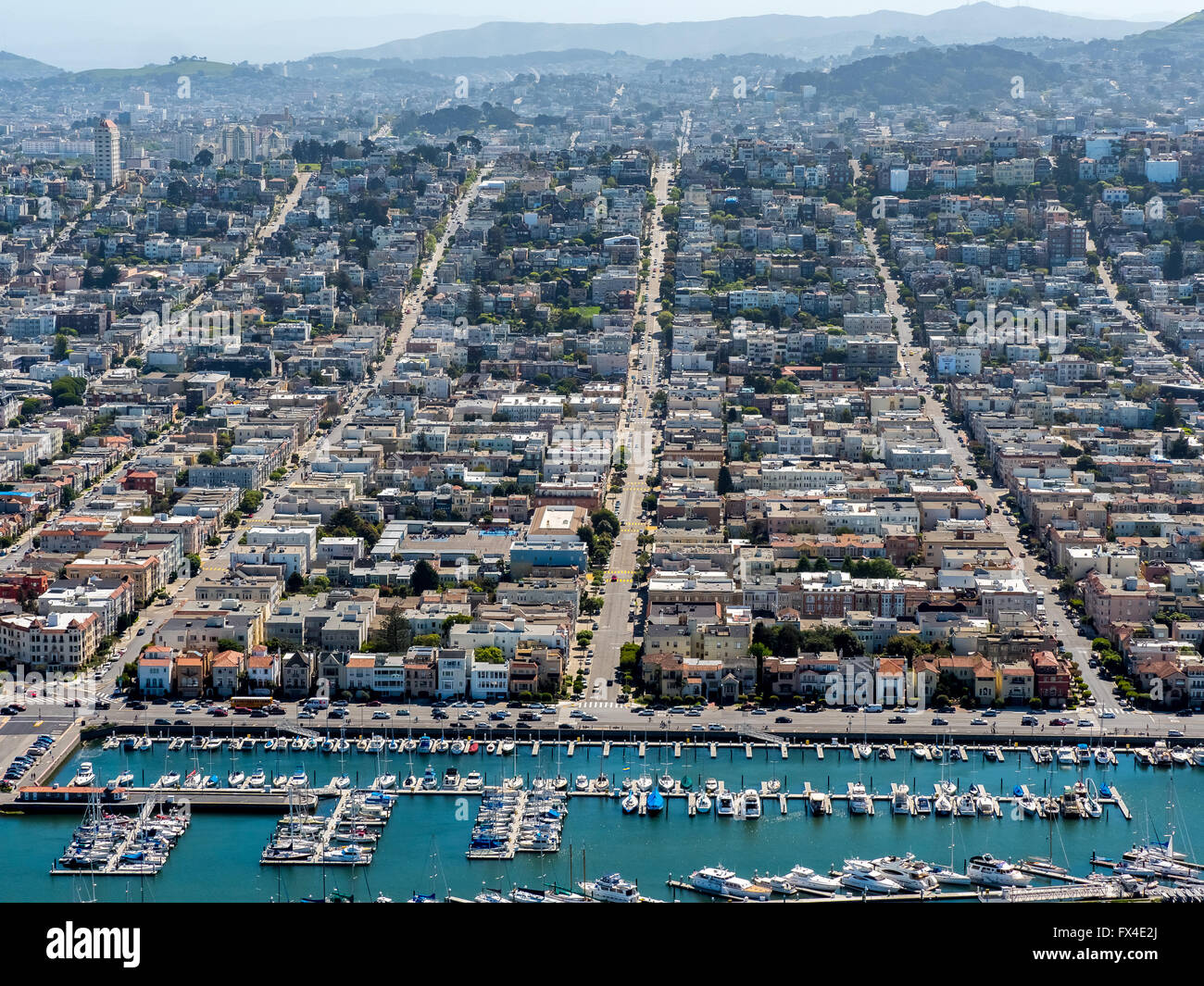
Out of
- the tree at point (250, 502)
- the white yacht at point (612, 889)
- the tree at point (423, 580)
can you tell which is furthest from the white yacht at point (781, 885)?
the tree at point (250, 502)

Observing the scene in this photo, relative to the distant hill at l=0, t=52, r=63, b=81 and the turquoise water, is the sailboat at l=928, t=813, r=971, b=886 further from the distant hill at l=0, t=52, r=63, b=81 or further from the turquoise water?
the distant hill at l=0, t=52, r=63, b=81

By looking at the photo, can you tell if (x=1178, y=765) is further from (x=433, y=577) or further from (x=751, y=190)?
(x=751, y=190)

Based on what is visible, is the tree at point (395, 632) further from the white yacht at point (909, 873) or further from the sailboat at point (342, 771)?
the white yacht at point (909, 873)

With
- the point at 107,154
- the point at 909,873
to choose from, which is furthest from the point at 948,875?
the point at 107,154

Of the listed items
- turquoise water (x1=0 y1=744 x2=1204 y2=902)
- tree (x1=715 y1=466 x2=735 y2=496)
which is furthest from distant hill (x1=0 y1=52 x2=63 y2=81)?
turquoise water (x1=0 y1=744 x2=1204 y2=902)

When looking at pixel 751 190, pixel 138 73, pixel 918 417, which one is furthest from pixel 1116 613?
pixel 138 73
